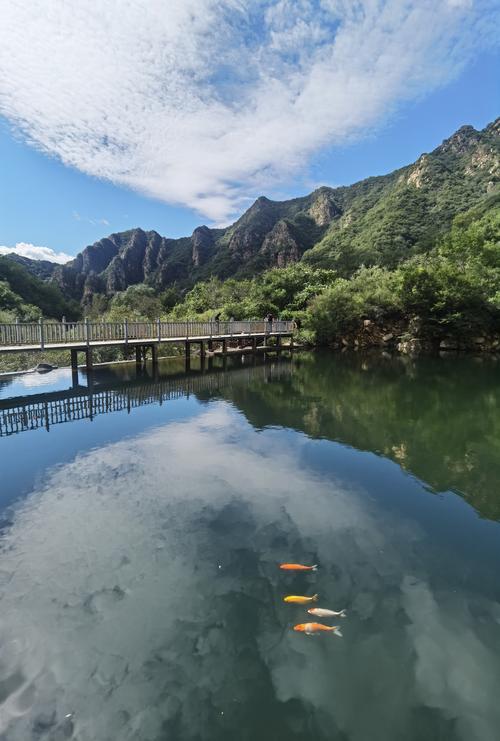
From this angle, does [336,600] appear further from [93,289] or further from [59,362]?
[93,289]

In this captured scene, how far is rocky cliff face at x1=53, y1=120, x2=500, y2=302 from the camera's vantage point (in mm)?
65812

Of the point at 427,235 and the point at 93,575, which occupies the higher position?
the point at 427,235

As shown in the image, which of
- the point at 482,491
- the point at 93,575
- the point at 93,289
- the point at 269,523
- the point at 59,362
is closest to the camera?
the point at 93,575

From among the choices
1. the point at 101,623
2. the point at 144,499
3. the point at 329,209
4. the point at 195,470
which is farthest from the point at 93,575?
the point at 329,209

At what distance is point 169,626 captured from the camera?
3.79 meters

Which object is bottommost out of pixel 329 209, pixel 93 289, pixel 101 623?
pixel 101 623

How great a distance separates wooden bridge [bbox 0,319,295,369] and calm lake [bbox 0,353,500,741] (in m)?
6.72

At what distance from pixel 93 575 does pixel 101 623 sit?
0.77 m

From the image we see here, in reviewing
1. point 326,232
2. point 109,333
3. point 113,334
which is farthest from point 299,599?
point 326,232

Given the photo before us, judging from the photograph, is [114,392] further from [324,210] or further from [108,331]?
[324,210]

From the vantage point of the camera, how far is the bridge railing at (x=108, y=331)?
15.4m

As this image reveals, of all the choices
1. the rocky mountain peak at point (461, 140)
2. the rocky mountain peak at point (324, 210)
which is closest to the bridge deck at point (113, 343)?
the rocky mountain peak at point (324, 210)

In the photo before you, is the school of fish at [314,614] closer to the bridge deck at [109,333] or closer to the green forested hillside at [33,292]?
the bridge deck at [109,333]

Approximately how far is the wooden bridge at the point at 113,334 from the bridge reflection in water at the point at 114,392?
55.0 inches
